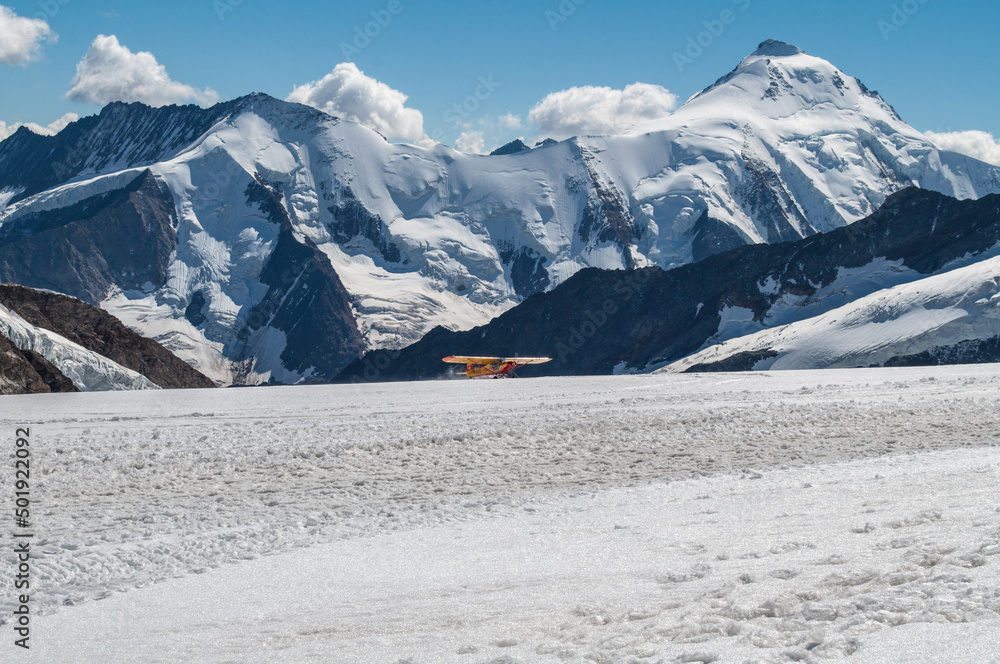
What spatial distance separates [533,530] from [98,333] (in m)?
104

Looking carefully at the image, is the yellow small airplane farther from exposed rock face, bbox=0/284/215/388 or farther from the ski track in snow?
the ski track in snow

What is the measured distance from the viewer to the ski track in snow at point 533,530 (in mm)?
8781

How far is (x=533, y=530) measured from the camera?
1375cm

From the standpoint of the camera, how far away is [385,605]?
10.2 meters

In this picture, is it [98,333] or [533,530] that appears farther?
[98,333]

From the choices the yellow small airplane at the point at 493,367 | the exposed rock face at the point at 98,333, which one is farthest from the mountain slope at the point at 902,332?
the exposed rock face at the point at 98,333

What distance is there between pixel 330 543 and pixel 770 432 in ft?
50.4

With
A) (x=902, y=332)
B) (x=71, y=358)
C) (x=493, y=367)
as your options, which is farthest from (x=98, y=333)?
(x=902, y=332)

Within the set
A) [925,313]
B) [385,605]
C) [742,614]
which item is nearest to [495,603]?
[385,605]

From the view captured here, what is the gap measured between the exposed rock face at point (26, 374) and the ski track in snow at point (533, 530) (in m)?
34.7

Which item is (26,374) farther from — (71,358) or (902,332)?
(902,332)

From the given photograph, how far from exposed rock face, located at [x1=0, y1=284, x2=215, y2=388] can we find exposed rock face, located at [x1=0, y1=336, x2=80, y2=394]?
19739 mm

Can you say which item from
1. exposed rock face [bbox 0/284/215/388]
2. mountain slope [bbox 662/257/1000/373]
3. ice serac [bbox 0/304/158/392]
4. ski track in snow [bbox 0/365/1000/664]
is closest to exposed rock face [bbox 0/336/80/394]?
ice serac [bbox 0/304/158/392]

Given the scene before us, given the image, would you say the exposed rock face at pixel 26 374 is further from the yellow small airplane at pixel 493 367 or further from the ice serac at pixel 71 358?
the yellow small airplane at pixel 493 367
